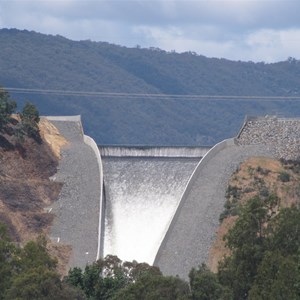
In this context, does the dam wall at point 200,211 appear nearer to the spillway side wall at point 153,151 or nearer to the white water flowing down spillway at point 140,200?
the white water flowing down spillway at point 140,200

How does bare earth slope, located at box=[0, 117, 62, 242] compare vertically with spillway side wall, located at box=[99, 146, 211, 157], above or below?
below

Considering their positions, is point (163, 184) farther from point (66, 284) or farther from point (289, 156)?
point (66, 284)

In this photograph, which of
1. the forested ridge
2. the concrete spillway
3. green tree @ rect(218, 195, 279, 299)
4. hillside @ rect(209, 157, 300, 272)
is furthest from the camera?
the concrete spillway

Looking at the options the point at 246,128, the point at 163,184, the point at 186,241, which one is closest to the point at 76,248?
the point at 186,241

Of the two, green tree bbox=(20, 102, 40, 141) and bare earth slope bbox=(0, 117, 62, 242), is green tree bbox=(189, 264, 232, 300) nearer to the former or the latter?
bare earth slope bbox=(0, 117, 62, 242)

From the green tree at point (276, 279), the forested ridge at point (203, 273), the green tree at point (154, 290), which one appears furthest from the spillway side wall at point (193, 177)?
the green tree at point (276, 279)

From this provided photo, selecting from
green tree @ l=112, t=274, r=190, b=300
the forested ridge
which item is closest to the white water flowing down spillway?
the forested ridge
